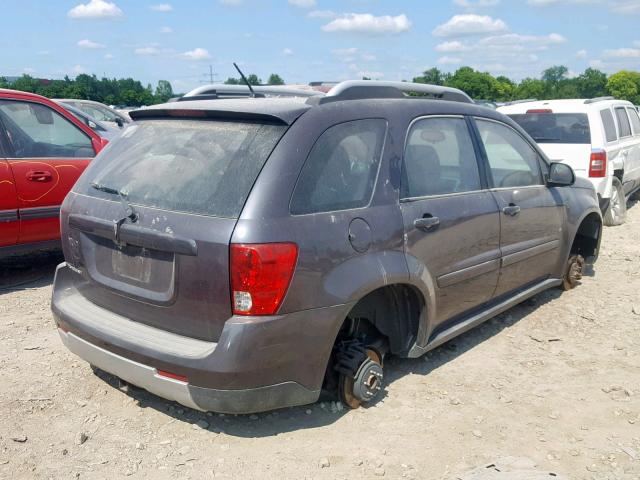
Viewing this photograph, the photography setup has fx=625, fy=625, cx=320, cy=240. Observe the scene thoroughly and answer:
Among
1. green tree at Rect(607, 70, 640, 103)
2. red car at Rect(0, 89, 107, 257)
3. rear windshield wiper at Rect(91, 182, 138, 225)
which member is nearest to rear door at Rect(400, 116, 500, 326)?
rear windshield wiper at Rect(91, 182, 138, 225)

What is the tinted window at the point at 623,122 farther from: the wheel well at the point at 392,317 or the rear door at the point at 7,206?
the rear door at the point at 7,206

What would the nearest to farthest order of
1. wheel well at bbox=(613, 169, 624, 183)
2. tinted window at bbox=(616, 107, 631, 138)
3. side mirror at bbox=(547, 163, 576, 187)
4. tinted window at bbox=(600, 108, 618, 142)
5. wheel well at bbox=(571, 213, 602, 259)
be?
side mirror at bbox=(547, 163, 576, 187) → wheel well at bbox=(571, 213, 602, 259) → tinted window at bbox=(600, 108, 618, 142) → wheel well at bbox=(613, 169, 624, 183) → tinted window at bbox=(616, 107, 631, 138)

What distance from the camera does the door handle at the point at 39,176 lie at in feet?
18.7

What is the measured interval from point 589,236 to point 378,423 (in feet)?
11.5

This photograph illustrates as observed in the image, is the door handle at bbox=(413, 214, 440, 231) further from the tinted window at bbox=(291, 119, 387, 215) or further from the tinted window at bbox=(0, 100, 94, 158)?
the tinted window at bbox=(0, 100, 94, 158)

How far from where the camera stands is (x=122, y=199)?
330 centimetres

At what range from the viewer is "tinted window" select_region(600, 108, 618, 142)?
27.7ft

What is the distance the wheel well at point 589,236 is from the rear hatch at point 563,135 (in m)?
2.33

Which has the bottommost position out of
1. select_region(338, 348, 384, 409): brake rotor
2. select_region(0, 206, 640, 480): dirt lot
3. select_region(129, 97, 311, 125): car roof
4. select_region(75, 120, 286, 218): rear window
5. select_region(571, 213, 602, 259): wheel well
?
select_region(0, 206, 640, 480): dirt lot

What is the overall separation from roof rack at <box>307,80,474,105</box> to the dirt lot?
1.74 metres

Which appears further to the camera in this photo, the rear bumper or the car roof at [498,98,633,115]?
the car roof at [498,98,633,115]

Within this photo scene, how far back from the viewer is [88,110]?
1535 centimetres

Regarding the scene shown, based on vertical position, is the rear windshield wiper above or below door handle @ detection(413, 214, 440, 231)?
above

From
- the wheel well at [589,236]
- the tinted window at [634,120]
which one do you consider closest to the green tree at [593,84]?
the tinted window at [634,120]
